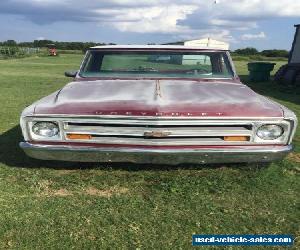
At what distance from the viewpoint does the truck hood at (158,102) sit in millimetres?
3660

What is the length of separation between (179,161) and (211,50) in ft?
6.33

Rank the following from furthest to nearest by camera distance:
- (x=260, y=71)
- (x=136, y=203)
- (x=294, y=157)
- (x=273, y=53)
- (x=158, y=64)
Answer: (x=273, y=53) → (x=260, y=71) → (x=158, y=64) → (x=294, y=157) → (x=136, y=203)

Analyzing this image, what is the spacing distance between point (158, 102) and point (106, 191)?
981 mm

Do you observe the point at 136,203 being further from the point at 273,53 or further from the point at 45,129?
the point at 273,53

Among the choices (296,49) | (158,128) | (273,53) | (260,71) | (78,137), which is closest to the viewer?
(158,128)

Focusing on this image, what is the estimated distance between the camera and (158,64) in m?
5.20

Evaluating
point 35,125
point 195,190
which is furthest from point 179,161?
point 35,125

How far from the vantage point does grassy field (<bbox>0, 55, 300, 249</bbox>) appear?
9.75 feet

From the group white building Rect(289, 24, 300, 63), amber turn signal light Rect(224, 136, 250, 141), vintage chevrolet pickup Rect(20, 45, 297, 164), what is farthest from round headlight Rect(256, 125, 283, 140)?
white building Rect(289, 24, 300, 63)

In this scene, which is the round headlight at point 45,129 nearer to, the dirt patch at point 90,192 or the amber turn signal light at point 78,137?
the amber turn signal light at point 78,137

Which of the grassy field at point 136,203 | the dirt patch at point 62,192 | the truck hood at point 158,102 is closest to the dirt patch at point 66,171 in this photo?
the grassy field at point 136,203

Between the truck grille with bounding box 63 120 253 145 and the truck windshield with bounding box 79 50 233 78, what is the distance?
1.44 metres

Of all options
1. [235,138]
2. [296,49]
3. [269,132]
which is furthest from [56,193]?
[296,49]

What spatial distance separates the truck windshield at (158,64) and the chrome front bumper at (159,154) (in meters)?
1.50
